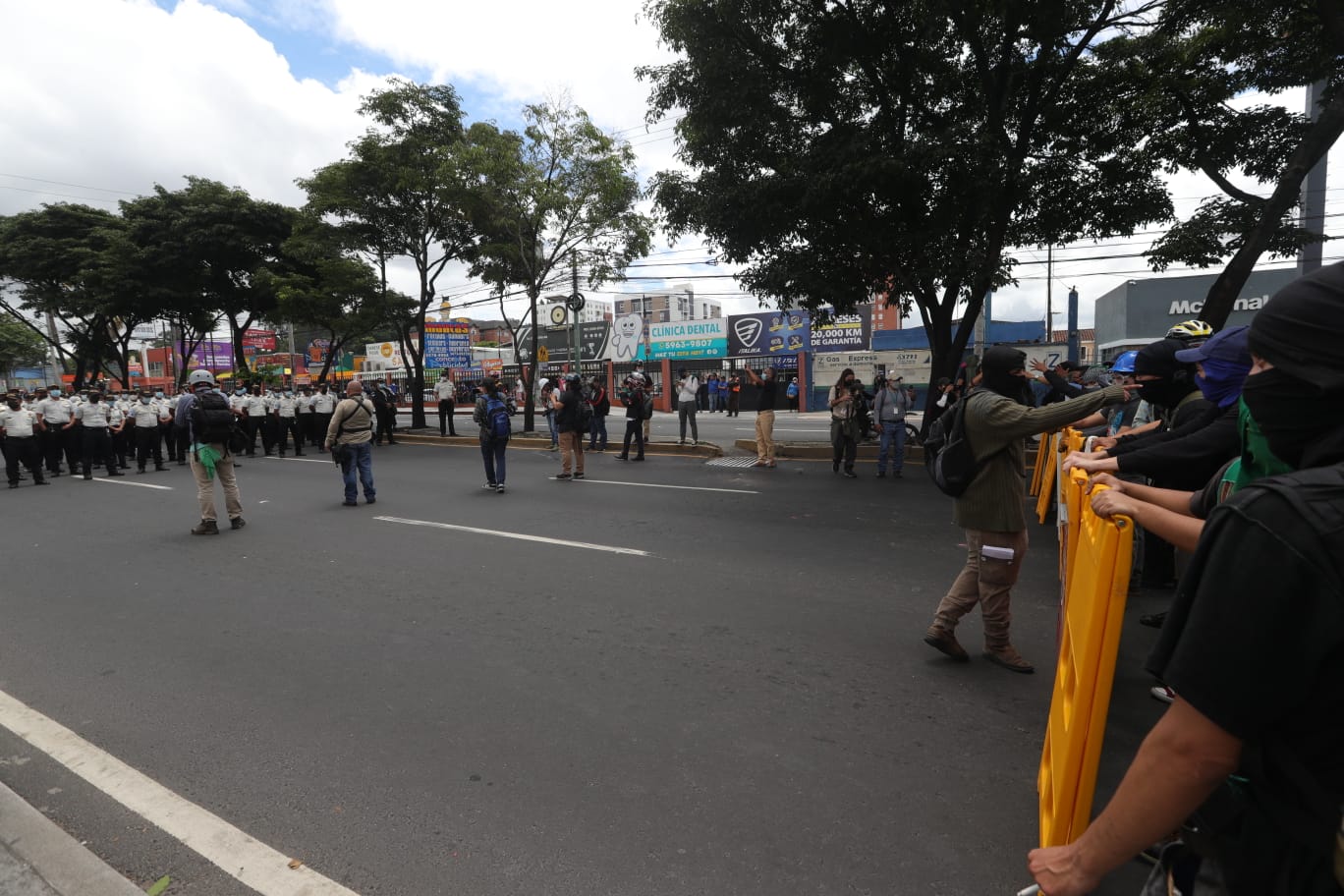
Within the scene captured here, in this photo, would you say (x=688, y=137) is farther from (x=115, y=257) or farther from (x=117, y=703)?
(x=115, y=257)

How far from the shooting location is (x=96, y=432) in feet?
45.0

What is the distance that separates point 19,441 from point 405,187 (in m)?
9.96

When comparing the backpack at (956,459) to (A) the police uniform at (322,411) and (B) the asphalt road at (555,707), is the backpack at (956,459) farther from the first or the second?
(A) the police uniform at (322,411)

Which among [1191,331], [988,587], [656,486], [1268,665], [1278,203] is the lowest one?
[656,486]

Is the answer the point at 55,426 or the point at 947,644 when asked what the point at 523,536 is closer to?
the point at 947,644

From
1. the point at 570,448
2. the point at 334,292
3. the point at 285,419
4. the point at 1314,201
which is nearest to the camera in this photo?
the point at 1314,201

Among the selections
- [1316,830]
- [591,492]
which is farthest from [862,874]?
[591,492]

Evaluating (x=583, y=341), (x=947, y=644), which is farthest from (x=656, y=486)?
(x=583, y=341)

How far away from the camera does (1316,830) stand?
3.35ft

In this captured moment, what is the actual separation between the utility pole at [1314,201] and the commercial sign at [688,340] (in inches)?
1011

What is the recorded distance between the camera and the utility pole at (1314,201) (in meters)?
9.86

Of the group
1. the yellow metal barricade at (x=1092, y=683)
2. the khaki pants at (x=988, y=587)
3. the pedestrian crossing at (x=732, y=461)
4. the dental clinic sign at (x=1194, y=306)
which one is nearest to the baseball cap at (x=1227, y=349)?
the khaki pants at (x=988, y=587)

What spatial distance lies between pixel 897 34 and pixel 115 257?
24.9 meters

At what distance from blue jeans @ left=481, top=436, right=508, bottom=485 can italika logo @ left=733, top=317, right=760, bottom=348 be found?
26.2 m
